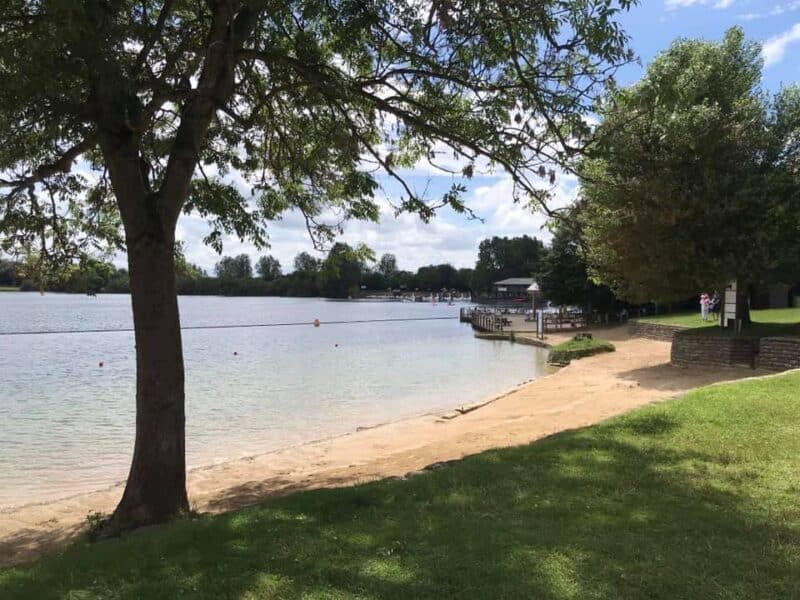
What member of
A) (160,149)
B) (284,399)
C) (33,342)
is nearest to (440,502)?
(160,149)

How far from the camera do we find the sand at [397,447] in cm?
810

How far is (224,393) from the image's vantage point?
67.4ft

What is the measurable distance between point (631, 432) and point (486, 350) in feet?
91.8

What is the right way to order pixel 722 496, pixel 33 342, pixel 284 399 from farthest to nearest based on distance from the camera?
pixel 33 342, pixel 284 399, pixel 722 496

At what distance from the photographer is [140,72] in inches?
282

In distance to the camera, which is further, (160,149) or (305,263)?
(305,263)

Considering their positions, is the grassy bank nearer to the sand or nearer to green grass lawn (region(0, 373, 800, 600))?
the sand

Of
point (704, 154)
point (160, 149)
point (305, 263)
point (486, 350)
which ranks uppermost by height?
point (704, 154)

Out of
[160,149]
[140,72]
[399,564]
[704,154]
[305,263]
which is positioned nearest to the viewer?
[399,564]

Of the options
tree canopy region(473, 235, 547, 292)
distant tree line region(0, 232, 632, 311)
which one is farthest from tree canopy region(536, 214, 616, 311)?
tree canopy region(473, 235, 547, 292)

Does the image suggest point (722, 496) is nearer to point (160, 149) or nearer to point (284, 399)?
point (160, 149)

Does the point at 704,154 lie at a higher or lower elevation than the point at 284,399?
higher

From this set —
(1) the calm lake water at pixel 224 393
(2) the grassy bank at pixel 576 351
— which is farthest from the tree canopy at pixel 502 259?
(2) the grassy bank at pixel 576 351

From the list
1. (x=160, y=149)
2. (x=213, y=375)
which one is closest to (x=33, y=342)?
(x=213, y=375)
